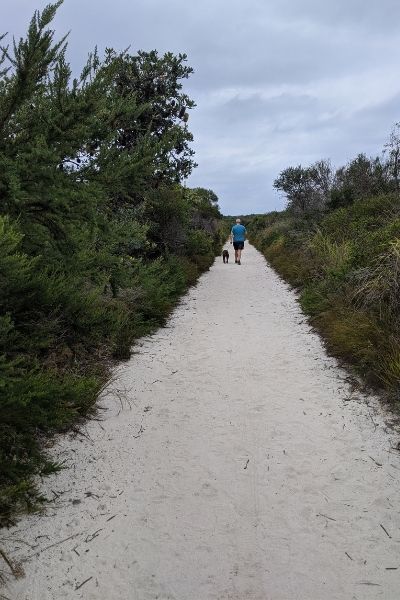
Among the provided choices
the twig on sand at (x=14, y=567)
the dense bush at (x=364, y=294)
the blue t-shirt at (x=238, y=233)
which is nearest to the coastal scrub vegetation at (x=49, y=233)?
the twig on sand at (x=14, y=567)

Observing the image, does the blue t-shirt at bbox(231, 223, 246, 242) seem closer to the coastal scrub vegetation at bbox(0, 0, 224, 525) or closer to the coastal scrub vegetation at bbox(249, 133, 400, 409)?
the coastal scrub vegetation at bbox(249, 133, 400, 409)

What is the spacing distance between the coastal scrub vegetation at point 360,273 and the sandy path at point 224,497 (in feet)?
1.61

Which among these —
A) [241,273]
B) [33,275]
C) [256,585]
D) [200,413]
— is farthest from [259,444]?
[241,273]

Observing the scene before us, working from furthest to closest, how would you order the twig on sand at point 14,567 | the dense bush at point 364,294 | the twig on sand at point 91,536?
the dense bush at point 364,294, the twig on sand at point 91,536, the twig on sand at point 14,567

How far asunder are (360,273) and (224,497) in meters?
5.17

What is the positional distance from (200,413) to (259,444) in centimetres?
87

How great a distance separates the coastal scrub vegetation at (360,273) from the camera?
539 centimetres

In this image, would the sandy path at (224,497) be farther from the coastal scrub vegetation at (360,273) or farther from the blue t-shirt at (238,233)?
the blue t-shirt at (238,233)

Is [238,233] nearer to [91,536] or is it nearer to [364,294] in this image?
[364,294]

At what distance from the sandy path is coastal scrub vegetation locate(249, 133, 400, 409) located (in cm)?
49

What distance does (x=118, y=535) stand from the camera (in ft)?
9.41

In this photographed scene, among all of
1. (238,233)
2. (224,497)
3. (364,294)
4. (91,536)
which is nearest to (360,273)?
(364,294)

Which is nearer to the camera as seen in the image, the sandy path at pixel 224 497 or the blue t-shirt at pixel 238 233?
the sandy path at pixel 224 497

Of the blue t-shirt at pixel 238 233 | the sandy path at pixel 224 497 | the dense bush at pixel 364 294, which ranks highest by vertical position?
the blue t-shirt at pixel 238 233
